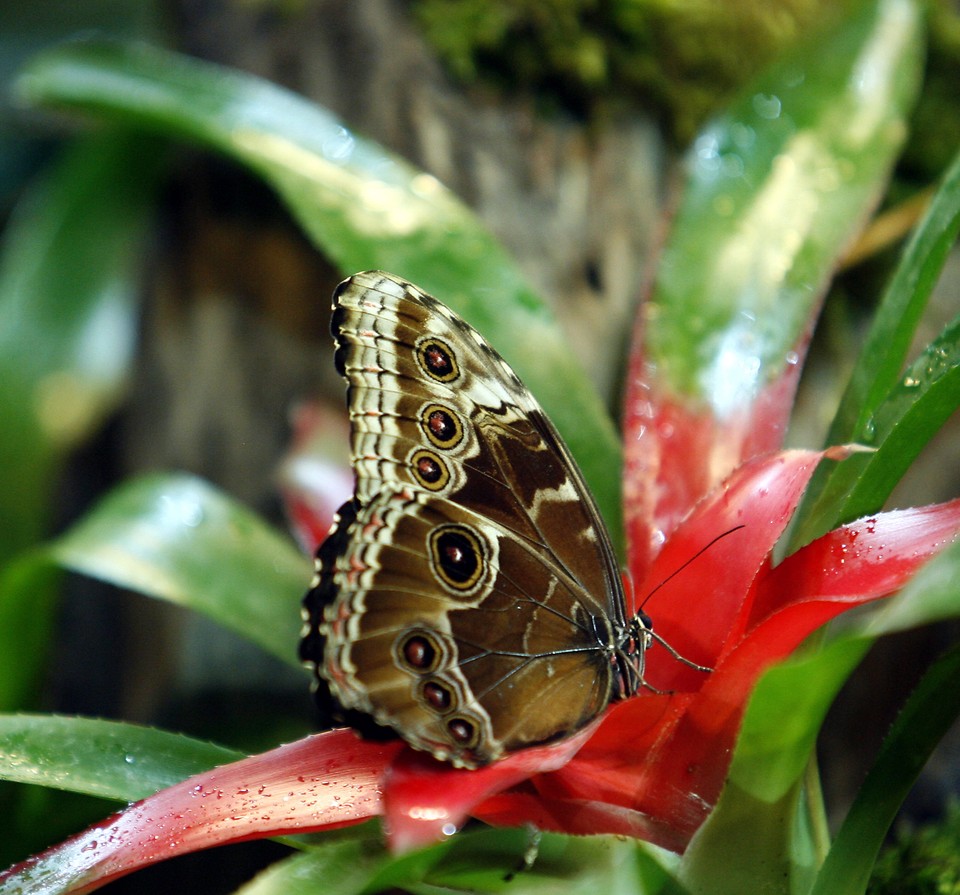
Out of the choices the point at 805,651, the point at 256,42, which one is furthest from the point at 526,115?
the point at 805,651

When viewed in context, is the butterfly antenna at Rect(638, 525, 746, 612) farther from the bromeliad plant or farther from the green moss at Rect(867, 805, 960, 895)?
the green moss at Rect(867, 805, 960, 895)

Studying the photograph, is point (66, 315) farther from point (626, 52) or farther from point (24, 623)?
point (626, 52)

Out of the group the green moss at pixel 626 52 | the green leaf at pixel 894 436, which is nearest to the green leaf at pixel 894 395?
the green leaf at pixel 894 436

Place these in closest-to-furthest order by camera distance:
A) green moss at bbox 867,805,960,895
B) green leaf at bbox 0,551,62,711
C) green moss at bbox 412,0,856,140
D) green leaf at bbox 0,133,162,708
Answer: green moss at bbox 867,805,960,895 < green leaf at bbox 0,551,62,711 < green moss at bbox 412,0,856,140 < green leaf at bbox 0,133,162,708

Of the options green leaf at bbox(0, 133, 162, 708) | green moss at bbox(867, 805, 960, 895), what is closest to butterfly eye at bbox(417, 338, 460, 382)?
green moss at bbox(867, 805, 960, 895)

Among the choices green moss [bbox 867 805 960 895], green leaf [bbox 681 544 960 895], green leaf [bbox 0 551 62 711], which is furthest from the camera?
green leaf [bbox 0 551 62 711]

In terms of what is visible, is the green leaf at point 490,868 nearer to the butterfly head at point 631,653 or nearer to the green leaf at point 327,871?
the green leaf at point 327,871

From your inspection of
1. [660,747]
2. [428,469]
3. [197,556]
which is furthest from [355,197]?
[660,747]
